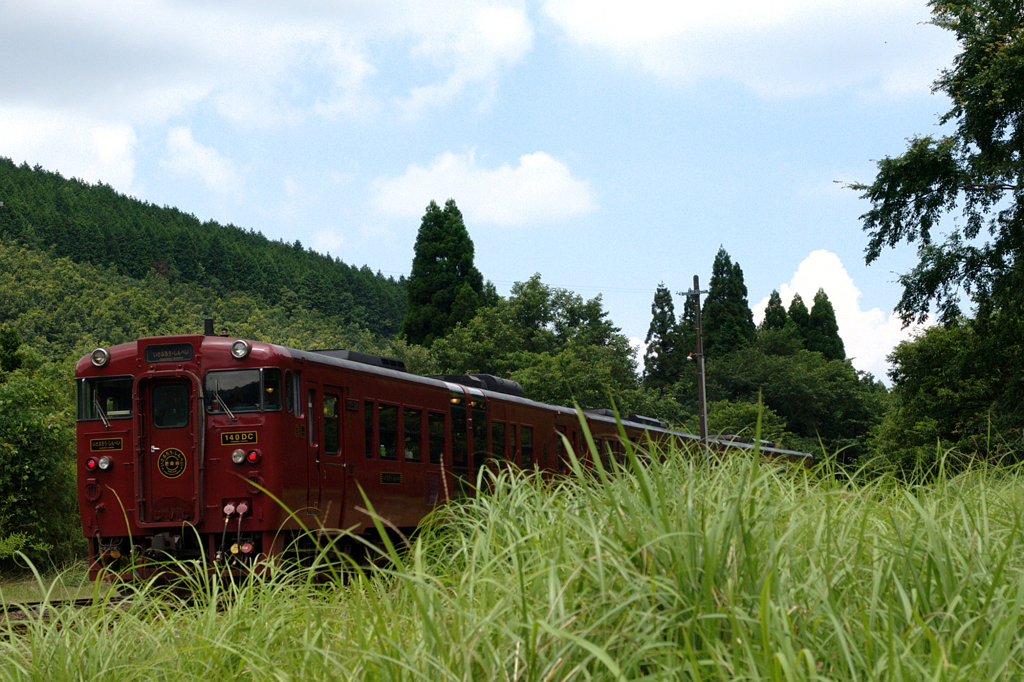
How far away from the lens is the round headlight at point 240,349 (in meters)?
10.6

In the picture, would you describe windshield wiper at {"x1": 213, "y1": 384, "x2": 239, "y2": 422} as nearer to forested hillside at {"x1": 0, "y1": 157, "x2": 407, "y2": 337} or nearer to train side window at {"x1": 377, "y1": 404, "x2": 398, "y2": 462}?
train side window at {"x1": 377, "y1": 404, "x2": 398, "y2": 462}

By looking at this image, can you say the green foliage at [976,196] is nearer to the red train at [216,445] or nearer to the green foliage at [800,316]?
the red train at [216,445]

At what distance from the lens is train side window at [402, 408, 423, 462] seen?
1271cm

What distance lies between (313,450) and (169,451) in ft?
4.69

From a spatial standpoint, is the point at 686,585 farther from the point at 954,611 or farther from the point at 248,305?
the point at 248,305

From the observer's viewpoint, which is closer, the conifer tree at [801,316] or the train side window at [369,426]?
the train side window at [369,426]

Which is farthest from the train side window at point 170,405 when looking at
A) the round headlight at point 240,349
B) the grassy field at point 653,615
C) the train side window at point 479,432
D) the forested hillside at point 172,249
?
the forested hillside at point 172,249

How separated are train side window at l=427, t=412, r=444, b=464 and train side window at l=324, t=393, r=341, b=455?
209cm

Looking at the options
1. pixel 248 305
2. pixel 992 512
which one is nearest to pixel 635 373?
pixel 248 305

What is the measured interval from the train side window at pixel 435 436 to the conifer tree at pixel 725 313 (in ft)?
211

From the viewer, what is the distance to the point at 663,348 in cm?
7662

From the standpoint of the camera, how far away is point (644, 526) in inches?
163

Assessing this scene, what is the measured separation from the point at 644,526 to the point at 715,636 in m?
0.61

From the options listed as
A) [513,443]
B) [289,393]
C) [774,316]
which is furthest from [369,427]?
[774,316]
